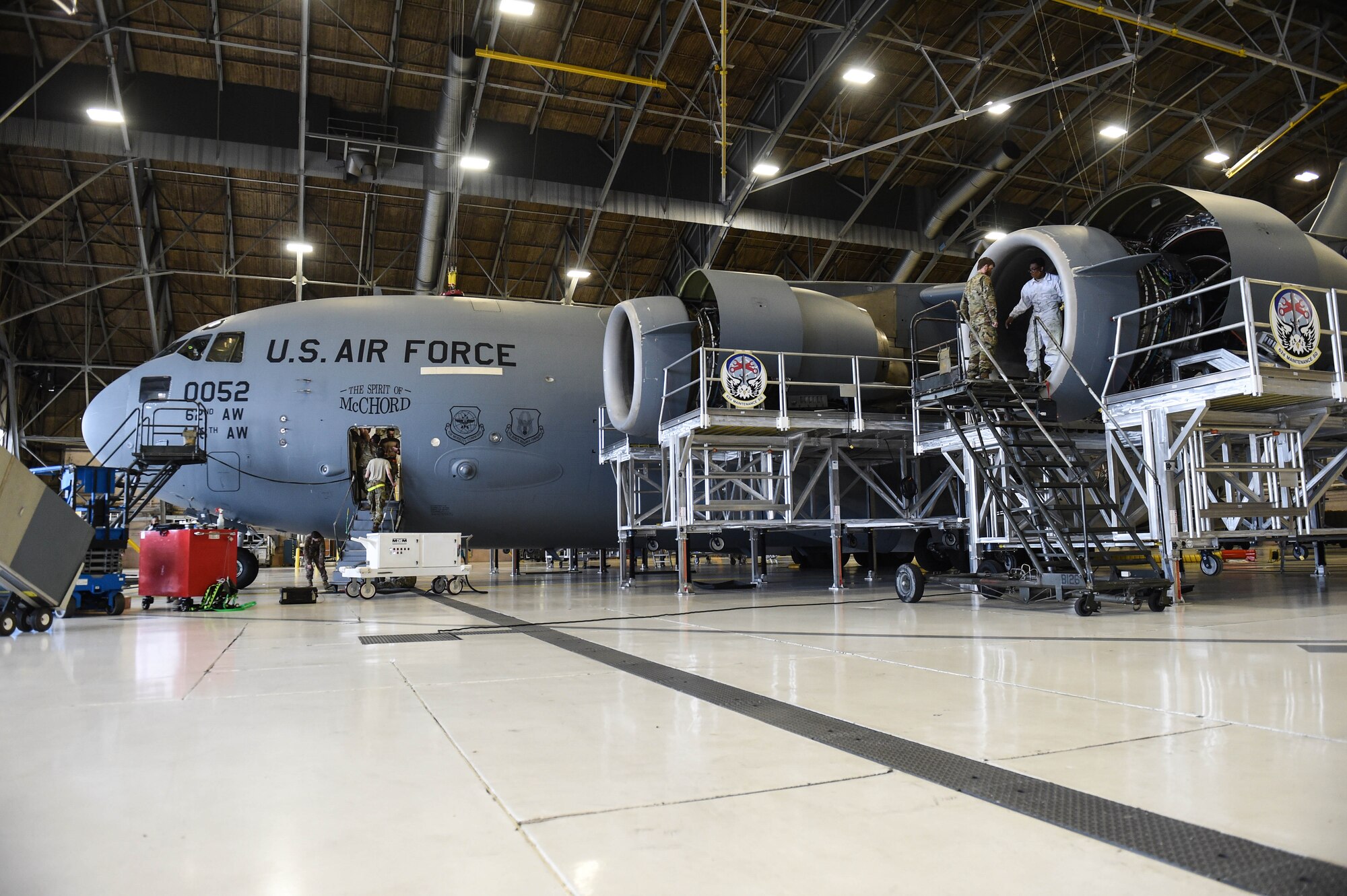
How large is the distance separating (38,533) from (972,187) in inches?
1068

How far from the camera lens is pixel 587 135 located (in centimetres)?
2506

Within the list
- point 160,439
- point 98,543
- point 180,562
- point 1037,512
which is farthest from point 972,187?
point 98,543

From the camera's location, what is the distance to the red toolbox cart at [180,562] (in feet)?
36.9

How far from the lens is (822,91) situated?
79.2 ft

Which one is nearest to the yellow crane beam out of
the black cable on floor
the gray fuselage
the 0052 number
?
the gray fuselage

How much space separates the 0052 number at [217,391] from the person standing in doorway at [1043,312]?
12020 millimetres

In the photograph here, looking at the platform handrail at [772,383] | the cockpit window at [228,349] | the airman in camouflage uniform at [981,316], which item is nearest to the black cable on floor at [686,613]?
the platform handrail at [772,383]

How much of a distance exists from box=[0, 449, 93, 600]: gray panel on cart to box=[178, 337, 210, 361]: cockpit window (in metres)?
6.09

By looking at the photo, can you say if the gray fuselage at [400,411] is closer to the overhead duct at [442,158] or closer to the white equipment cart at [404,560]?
the white equipment cart at [404,560]

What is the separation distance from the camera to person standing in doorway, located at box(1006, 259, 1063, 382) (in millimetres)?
10695

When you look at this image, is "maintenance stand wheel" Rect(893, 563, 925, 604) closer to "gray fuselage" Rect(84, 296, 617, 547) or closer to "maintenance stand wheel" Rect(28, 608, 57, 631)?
"gray fuselage" Rect(84, 296, 617, 547)

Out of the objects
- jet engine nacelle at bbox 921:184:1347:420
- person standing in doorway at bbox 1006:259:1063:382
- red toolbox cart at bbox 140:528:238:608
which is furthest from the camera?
red toolbox cart at bbox 140:528:238:608

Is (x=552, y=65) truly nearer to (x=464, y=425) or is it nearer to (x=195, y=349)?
(x=464, y=425)

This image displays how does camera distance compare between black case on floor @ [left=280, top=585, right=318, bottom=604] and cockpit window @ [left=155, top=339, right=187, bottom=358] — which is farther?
cockpit window @ [left=155, top=339, right=187, bottom=358]
